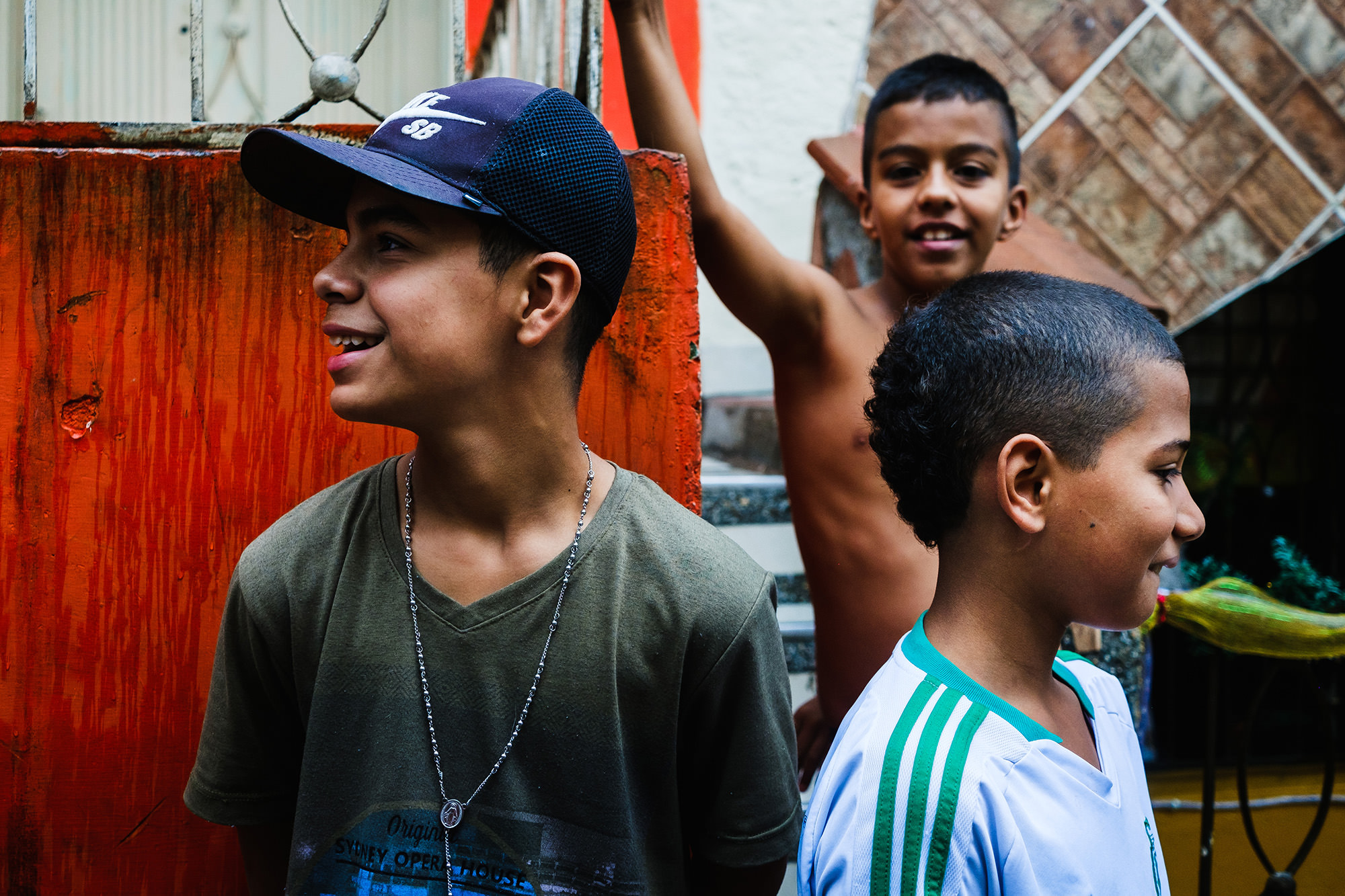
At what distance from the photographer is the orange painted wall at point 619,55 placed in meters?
4.31

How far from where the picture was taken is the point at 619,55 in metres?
4.24

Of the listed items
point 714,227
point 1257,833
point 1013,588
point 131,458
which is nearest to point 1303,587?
point 1257,833

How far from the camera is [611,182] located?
152 centimetres

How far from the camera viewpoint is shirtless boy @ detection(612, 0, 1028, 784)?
2400 millimetres

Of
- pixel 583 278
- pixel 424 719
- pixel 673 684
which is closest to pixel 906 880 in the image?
pixel 673 684

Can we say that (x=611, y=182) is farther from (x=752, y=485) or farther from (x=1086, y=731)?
(x=752, y=485)

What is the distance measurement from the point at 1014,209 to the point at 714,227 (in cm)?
104

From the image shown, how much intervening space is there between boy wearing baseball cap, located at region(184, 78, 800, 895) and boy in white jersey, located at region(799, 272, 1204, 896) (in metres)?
0.25

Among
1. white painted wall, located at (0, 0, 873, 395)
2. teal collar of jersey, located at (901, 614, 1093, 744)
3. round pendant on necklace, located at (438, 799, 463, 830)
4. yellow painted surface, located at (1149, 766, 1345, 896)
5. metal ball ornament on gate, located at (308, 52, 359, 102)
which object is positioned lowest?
yellow painted surface, located at (1149, 766, 1345, 896)

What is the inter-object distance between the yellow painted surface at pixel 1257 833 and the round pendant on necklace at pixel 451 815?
3571 mm

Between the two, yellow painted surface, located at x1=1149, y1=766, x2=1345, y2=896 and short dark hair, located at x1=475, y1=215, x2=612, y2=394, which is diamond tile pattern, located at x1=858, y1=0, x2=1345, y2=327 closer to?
yellow painted surface, located at x1=1149, y1=766, x2=1345, y2=896

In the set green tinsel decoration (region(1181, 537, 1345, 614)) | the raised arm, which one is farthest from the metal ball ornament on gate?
green tinsel decoration (region(1181, 537, 1345, 614))

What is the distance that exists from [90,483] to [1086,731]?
1.74 metres

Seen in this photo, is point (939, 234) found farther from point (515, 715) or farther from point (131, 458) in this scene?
point (131, 458)
